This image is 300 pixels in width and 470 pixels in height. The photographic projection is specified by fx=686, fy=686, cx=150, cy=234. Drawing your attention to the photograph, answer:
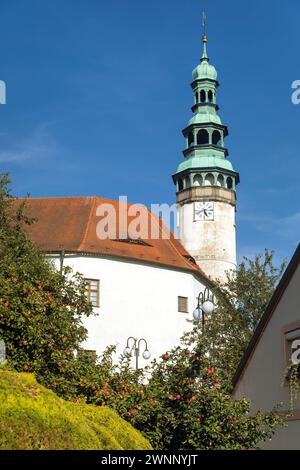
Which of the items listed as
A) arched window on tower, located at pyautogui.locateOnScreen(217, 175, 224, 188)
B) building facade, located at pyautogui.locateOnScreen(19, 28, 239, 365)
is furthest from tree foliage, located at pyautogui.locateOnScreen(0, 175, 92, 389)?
arched window on tower, located at pyautogui.locateOnScreen(217, 175, 224, 188)

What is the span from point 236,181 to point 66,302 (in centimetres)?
4439

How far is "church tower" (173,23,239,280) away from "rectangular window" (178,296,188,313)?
10775mm

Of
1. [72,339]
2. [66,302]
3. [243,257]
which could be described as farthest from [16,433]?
[243,257]

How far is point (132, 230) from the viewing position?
45406 millimetres

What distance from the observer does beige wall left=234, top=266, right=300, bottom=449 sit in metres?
17.1

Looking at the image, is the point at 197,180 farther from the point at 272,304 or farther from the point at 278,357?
the point at 278,357

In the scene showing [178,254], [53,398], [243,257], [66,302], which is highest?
[178,254]

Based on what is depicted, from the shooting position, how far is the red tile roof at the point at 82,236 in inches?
1641

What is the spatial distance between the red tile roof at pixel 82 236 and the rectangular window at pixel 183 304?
6.35 ft

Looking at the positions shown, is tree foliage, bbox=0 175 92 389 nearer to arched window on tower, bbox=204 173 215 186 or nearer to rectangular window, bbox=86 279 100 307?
rectangular window, bbox=86 279 100 307

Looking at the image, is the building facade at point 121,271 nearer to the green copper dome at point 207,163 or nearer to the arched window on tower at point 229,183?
the green copper dome at point 207,163

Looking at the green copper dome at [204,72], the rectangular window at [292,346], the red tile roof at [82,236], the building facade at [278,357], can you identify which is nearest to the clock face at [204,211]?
the red tile roof at [82,236]

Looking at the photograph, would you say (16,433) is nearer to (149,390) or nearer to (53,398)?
(53,398)

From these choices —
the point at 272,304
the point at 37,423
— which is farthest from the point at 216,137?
the point at 37,423
